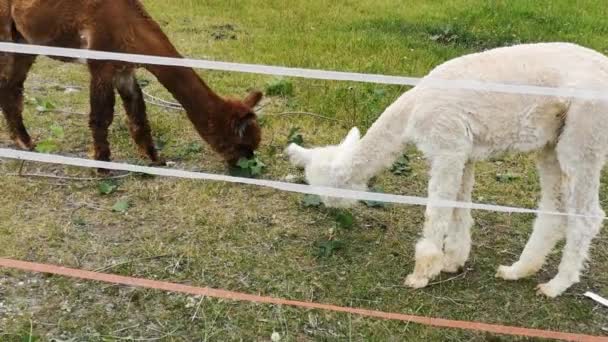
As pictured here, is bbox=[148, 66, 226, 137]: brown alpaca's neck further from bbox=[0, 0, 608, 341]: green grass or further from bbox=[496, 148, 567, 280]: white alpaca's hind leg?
bbox=[496, 148, 567, 280]: white alpaca's hind leg

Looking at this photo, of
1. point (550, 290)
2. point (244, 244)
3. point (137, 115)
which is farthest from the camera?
point (137, 115)

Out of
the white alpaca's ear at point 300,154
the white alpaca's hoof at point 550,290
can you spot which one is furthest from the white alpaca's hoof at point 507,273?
the white alpaca's ear at point 300,154

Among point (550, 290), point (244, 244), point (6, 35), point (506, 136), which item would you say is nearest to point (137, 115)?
point (6, 35)

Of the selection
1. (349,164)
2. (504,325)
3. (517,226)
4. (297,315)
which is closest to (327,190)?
(349,164)

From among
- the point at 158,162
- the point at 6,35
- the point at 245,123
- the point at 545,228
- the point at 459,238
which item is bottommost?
the point at 158,162

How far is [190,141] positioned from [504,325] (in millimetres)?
3063

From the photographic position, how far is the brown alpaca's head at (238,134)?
512 cm

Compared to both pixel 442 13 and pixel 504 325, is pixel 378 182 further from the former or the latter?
pixel 442 13

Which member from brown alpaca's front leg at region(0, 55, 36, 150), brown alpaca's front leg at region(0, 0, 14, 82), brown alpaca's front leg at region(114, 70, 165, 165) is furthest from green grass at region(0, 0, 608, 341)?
brown alpaca's front leg at region(0, 0, 14, 82)

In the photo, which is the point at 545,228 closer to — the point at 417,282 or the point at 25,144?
the point at 417,282

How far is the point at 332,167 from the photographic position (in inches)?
163

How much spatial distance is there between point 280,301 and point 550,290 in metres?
1.54

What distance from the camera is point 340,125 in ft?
20.5

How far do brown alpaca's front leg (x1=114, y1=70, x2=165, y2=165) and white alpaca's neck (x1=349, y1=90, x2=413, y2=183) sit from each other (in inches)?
78.0
